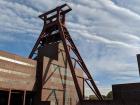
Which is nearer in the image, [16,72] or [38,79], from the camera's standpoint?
[16,72]

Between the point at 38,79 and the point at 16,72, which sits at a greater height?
the point at 16,72

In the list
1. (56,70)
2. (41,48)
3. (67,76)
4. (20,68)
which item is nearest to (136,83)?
(67,76)

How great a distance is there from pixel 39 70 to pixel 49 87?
3247mm

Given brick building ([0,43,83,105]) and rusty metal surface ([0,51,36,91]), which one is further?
brick building ([0,43,83,105])

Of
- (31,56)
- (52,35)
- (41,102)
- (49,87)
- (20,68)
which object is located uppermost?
(52,35)

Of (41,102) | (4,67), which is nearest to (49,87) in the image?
(41,102)

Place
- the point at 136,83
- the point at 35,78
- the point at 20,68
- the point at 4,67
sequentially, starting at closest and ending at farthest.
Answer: the point at 4,67, the point at 20,68, the point at 35,78, the point at 136,83

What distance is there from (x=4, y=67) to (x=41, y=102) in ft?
26.6

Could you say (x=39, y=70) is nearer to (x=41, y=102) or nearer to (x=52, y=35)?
(x=41, y=102)

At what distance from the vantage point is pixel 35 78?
32812 millimetres

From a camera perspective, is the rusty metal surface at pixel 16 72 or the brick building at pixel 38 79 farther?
the brick building at pixel 38 79

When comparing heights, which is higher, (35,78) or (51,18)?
(51,18)

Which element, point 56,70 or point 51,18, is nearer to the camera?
point 56,70

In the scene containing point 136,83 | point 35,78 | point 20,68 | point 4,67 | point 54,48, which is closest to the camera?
point 4,67
